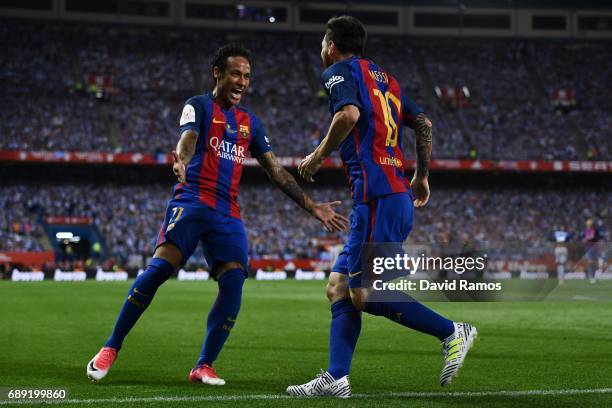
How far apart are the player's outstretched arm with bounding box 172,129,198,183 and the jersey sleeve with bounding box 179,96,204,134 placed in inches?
2.2

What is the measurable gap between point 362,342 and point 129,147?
1564 inches

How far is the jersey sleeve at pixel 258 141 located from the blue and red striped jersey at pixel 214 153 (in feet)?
0.36

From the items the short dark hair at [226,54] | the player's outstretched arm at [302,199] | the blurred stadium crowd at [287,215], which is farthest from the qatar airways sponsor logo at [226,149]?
the blurred stadium crowd at [287,215]

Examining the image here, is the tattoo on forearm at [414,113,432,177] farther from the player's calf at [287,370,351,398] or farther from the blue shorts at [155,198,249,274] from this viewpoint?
the player's calf at [287,370,351,398]

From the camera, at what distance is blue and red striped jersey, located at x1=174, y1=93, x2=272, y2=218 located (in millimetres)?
6344

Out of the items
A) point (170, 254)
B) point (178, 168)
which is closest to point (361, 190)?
point (178, 168)

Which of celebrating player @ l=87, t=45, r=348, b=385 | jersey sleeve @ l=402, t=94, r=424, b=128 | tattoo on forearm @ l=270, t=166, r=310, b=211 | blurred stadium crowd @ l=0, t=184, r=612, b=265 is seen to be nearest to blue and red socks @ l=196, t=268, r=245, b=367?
→ celebrating player @ l=87, t=45, r=348, b=385

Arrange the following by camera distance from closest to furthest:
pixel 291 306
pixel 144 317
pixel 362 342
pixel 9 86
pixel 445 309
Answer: pixel 362 342
pixel 144 317
pixel 445 309
pixel 291 306
pixel 9 86

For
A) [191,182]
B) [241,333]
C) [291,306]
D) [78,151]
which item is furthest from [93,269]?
[191,182]

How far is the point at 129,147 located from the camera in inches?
1861

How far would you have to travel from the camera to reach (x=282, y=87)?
2114 inches

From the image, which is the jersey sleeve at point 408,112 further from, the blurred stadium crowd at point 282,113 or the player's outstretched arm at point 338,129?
the blurred stadium crowd at point 282,113

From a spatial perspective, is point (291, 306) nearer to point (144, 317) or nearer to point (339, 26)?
point (144, 317)

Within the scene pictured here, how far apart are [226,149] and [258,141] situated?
0.36m
